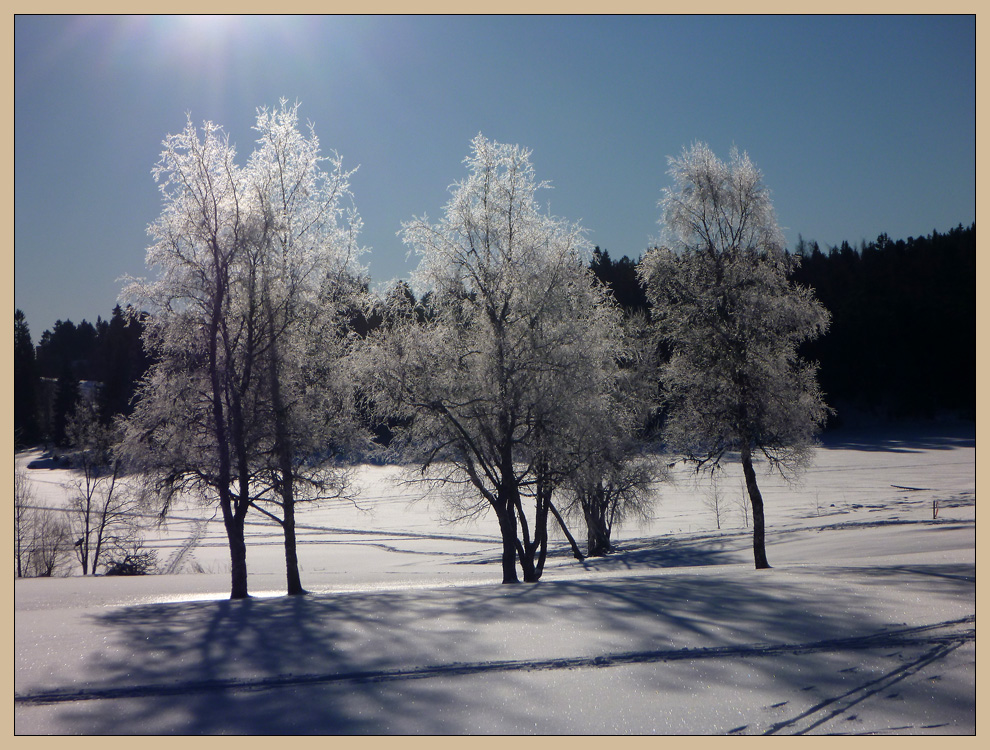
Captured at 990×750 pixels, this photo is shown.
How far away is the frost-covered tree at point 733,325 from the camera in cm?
1398

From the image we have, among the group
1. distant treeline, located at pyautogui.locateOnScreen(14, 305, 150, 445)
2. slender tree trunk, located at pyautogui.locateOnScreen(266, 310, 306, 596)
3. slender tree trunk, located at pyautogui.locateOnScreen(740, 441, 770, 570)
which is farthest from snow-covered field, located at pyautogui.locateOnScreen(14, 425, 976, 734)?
slender tree trunk, located at pyautogui.locateOnScreen(740, 441, 770, 570)

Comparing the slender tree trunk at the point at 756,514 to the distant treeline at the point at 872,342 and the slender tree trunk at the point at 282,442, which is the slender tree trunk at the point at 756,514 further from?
the slender tree trunk at the point at 282,442

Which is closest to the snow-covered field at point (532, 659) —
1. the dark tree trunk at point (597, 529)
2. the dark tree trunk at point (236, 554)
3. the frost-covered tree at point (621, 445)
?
the dark tree trunk at point (236, 554)

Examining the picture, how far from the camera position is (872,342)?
9852 millimetres

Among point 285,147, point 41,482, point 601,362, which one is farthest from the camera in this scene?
point 41,482

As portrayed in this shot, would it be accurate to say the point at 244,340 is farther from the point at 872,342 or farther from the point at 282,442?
the point at 872,342

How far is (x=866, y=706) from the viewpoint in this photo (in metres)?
3.53

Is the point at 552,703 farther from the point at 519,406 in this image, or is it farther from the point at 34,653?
the point at 519,406

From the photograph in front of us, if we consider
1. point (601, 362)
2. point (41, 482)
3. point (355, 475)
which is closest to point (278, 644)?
point (355, 475)

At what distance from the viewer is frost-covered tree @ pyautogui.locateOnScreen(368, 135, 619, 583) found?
41.2 ft

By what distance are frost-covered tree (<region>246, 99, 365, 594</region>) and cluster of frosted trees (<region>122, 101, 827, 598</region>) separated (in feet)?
0.12

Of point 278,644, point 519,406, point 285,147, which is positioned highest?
point 285,147

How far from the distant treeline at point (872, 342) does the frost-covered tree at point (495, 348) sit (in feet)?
6.88

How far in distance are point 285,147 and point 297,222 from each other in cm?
132
